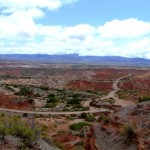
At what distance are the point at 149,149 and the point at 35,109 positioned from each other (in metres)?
36.9

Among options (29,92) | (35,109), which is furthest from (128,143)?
(29,92)

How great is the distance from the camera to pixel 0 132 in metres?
16.4

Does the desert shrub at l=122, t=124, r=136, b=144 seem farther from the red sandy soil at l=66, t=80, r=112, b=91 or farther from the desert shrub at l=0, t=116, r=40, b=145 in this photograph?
the red sandy soil at l=66, t=80, r=112, b=91

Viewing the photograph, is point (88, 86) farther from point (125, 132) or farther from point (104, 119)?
point (125, 132)

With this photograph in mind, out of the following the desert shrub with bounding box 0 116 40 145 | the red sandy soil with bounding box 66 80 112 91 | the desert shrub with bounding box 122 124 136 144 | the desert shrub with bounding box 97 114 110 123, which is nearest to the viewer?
the desert shrub with bounding box 0 116 40 145

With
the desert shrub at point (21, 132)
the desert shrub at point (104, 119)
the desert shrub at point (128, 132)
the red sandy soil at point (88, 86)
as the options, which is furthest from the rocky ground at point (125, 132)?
the red sandy soil at point (88, 86)

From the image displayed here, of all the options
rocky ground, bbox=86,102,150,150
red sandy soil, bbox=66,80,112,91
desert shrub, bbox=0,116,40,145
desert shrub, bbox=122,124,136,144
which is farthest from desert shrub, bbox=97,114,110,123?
red sandy soil, bbox=66,80,112,91

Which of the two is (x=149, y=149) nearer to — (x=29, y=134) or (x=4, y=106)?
(x=29, y=134)

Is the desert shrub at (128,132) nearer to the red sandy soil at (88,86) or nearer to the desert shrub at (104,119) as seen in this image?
the desert shrub at (104,119)

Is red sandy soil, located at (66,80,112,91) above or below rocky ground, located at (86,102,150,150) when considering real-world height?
below

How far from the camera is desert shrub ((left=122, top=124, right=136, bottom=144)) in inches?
695

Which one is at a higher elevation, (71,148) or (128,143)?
(128,143)

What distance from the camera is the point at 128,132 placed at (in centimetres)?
1780

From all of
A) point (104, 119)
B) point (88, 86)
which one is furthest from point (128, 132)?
point (88, 86)
